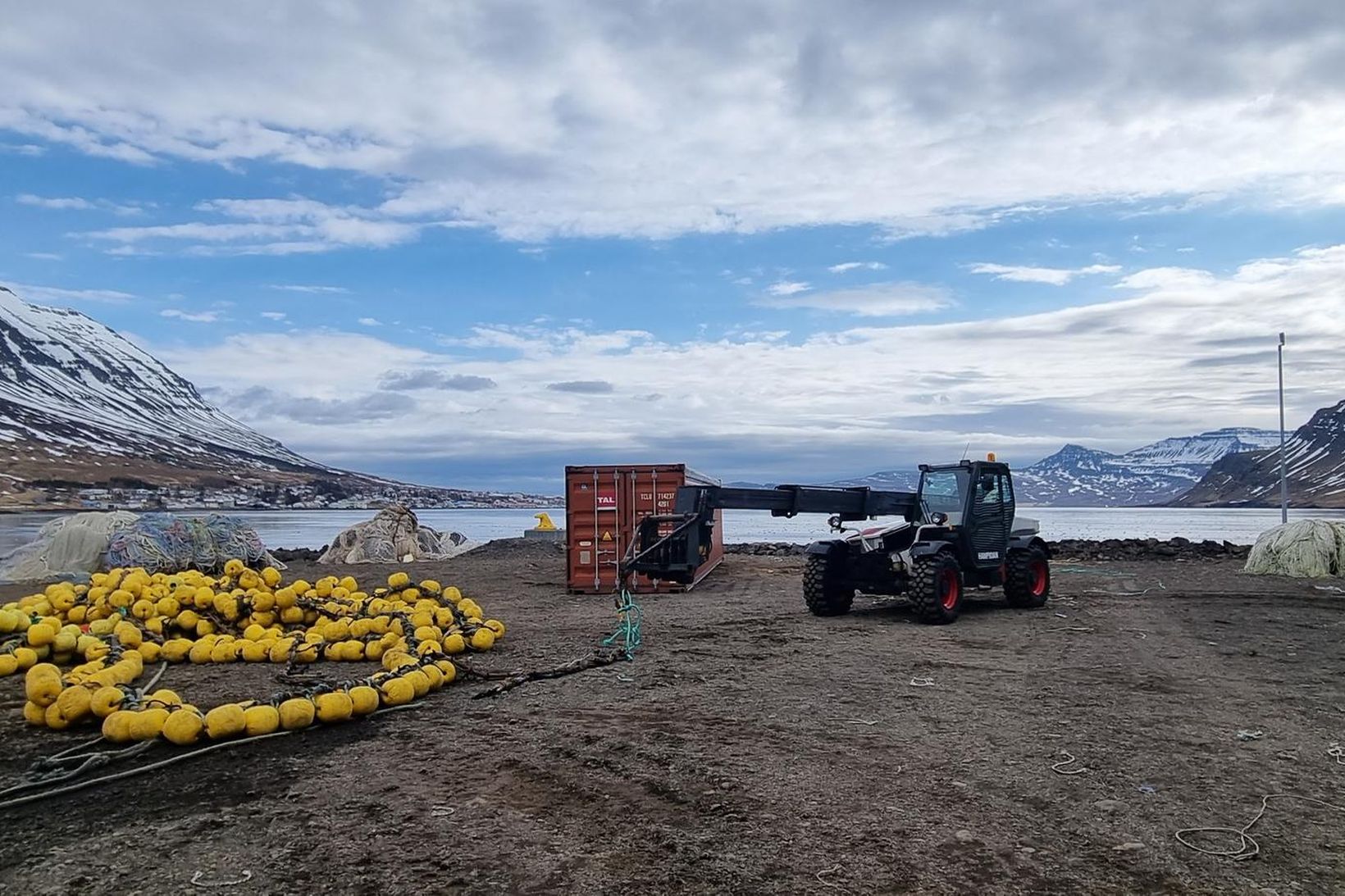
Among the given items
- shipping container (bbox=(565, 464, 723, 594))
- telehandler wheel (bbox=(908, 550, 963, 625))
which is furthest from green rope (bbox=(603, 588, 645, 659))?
shipping container (bbox=(565, 464, 723, 594))

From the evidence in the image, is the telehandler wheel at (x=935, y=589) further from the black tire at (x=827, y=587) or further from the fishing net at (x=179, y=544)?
the fishing net at (x=179, y=544)

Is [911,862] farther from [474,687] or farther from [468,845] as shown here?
[474,687]

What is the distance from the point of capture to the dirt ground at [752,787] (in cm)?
455

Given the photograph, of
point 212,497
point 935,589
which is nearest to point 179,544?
point 935,589

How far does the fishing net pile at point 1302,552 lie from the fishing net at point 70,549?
26184 mm

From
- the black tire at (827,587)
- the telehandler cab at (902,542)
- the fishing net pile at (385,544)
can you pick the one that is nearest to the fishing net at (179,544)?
the fishing net pile at (385,544)

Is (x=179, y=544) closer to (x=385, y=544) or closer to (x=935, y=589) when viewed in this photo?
(x=385, y=544)

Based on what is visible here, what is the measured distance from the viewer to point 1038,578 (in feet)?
53.6

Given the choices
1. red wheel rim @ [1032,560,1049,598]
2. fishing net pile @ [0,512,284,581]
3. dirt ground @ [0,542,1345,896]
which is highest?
fishing net pile @ [0,512,284,581]

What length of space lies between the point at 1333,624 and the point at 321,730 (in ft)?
45.4

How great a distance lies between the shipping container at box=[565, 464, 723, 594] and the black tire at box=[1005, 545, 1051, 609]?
6.22 m

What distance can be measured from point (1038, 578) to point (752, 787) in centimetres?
1189

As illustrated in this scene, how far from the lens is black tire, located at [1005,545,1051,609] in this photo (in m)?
16.0

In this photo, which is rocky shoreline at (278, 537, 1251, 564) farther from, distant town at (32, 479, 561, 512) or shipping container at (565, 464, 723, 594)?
distant town at (32, 479, 561, 512)
